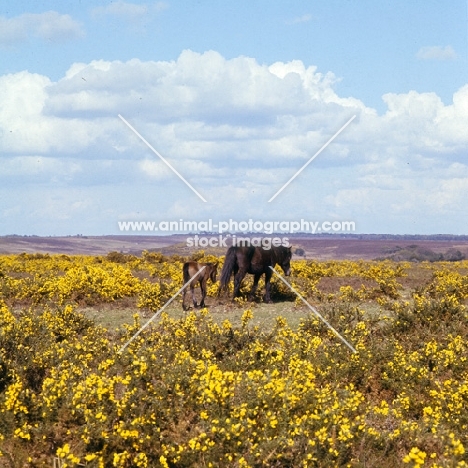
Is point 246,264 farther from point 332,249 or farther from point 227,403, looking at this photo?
point 332,249

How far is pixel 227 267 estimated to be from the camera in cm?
1647

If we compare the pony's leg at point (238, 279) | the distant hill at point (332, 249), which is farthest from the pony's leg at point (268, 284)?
the distant hill at point (332, 249)

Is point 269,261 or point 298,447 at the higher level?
point 269,261

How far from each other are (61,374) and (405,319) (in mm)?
7639

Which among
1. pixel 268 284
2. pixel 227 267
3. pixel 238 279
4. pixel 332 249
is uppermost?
pixel 227 267

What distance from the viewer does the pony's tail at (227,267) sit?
16234 mm

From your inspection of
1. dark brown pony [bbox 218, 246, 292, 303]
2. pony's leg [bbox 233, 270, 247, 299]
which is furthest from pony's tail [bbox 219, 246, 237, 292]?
pony's leg [bbox 233, 270, 247, 299]

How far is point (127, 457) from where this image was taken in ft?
20.5

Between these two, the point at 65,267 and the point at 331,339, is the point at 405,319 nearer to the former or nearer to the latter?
the point at 331,339

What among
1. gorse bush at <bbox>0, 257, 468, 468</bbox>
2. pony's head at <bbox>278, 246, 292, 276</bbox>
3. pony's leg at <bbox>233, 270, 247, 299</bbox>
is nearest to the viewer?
gorse bush at <bbox>0, 257, 468, 468</bbox>

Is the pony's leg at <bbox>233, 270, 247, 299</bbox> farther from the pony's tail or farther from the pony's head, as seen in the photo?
the pony's head

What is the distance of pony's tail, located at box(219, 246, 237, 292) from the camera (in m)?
16.2

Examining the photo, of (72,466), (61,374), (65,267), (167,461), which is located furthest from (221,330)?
(65,267)

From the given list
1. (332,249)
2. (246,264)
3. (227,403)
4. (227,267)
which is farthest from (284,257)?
(332,249)
